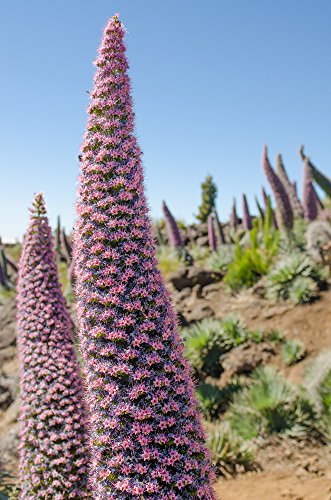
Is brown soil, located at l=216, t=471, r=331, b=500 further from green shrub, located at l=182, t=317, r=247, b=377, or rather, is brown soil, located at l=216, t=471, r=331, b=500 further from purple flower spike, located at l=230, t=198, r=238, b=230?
purple flower spike, located at l=230, t=198, r=238, b=230

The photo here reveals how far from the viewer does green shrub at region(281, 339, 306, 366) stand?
32.8 feet

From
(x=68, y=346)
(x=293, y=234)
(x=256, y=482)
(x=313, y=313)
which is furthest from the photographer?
(x=293, y=234)

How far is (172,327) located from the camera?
121 inches

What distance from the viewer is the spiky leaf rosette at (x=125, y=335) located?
279 centimetres

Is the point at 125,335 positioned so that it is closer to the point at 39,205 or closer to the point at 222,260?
the point at 39,205

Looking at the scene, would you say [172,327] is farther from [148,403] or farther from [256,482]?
[256,482]

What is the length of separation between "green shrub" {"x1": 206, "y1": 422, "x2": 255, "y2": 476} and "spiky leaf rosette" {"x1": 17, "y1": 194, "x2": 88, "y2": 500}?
3879 millimetres

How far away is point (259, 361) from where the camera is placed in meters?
10.4

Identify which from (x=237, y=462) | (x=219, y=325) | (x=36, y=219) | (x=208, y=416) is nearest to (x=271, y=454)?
(x=237, y=462)

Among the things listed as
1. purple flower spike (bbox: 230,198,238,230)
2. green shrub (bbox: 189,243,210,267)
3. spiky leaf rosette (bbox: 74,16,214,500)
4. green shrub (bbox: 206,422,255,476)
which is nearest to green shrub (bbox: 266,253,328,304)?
green shrub (bbox: 206,422,255,476)

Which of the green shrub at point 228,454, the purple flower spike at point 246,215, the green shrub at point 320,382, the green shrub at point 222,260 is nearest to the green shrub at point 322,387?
the green shrub at point 320,382

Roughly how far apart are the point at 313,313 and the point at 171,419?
9118 millimetres

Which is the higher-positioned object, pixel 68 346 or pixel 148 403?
pixel 68 346

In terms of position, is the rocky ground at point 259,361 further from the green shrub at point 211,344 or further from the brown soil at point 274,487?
the green shrub at point 211,344
